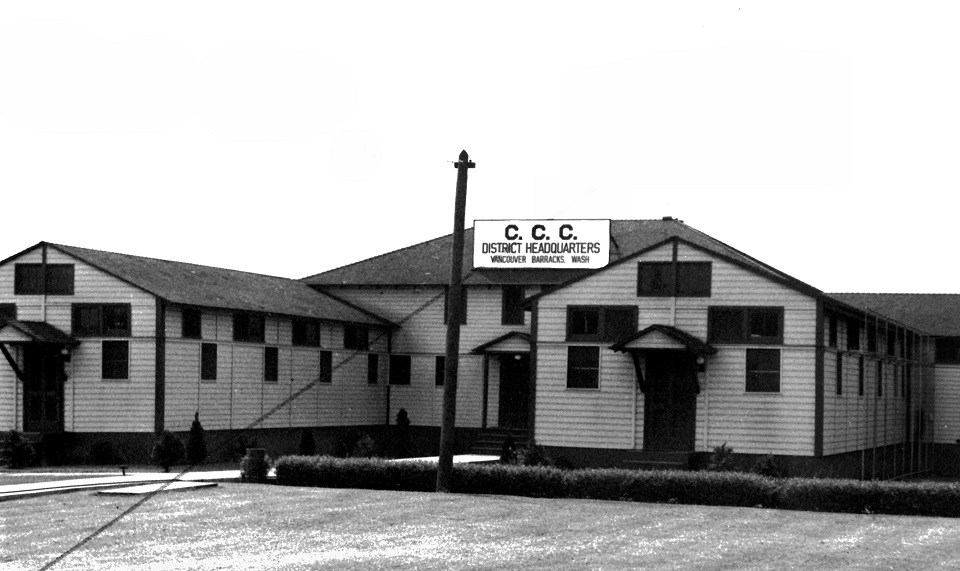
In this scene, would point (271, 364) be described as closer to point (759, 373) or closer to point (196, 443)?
point (196, 443)

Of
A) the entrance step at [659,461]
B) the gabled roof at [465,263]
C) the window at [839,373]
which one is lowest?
the entrance step at [659,461]

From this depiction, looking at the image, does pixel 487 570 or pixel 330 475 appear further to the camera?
pixel 330 475

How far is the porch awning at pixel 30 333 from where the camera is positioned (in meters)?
45.4

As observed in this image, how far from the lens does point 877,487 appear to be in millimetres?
31094

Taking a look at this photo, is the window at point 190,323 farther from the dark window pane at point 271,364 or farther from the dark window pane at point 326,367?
the dark window pane at point 326,367

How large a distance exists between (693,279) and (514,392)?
48.8ft

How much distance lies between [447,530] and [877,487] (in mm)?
10586

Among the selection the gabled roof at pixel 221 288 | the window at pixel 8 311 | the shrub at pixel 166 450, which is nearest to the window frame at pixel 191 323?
the gabled roof at pixel 221 288

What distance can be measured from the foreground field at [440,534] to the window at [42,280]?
56.6ft

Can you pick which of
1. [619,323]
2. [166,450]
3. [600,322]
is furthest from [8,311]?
A: [619,323]

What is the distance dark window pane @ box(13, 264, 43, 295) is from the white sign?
15.5 metres

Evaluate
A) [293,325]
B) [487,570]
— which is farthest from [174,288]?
[487,570]

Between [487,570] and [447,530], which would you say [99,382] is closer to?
[447,530]

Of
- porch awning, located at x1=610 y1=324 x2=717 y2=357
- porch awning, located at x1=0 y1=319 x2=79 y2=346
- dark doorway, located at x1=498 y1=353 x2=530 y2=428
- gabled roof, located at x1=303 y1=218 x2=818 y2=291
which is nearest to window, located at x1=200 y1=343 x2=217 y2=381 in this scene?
porch awning, located at x1=0 y1=319 x2=79 y2=346
